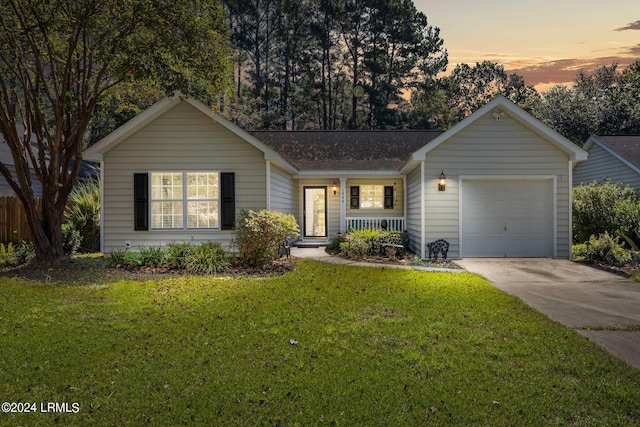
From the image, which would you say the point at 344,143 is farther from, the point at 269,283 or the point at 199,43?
the point at 269,283

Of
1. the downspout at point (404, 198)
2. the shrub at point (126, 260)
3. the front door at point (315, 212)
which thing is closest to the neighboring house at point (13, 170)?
the shrub at point (126, 260)

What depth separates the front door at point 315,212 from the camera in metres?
15.5

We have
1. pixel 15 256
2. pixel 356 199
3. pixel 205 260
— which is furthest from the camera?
pixel 356 199

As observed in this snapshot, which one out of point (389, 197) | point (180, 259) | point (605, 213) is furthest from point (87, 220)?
point (605, 213)

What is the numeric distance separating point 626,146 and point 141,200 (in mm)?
17838

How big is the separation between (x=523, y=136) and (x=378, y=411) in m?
9.72

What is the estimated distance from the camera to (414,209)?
39.7ft

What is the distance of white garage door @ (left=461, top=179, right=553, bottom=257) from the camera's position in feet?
35.0

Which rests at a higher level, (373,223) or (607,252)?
(373,223)

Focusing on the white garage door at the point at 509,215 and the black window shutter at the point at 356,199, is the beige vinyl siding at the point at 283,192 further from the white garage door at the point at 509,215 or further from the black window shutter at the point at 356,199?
the white garage door at the point at 509,215

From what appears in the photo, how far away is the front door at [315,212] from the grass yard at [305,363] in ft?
30.0

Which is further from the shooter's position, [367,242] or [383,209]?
[383,209]

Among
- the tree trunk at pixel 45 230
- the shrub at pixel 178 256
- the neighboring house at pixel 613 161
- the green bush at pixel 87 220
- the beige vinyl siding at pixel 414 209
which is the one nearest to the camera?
the shrub at pixel 178 256

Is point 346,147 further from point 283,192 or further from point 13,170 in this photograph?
point 13,170
